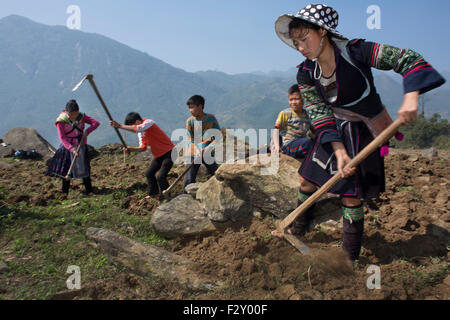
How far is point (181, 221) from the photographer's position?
3.89m

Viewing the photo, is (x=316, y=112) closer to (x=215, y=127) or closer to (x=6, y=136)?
(x=215, y=127)

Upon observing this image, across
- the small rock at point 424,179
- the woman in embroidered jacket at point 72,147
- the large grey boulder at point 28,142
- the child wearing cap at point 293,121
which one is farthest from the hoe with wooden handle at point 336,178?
the large grey boulder at point 28,142

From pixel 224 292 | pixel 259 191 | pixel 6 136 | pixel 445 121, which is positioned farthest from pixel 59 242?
pixel 445 121

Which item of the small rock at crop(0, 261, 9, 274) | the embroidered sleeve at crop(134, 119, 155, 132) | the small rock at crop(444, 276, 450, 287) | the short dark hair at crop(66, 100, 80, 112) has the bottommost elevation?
the small rock at crop(0, 261, 9, 274)

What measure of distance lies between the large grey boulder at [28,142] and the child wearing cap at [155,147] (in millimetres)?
7114

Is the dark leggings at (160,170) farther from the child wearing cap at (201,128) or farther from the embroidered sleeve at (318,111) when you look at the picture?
the embroidered sleeve at (318,111)

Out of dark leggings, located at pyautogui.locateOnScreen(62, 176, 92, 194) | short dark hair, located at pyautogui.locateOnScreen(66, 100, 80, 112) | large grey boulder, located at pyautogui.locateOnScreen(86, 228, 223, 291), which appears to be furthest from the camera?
dark leggings, located at pyautogui.locateOnScreen(62, 176, 92, 194)

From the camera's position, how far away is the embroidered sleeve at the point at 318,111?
8.08ft

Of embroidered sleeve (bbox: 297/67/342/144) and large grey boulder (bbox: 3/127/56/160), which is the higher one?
embroidered sleeve (bbox: 297/67/342/144)

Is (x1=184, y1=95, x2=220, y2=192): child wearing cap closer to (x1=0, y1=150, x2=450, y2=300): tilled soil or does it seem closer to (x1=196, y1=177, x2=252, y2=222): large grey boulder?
(x1=196, y1=177, x2=252, y2=222): large grey boulder

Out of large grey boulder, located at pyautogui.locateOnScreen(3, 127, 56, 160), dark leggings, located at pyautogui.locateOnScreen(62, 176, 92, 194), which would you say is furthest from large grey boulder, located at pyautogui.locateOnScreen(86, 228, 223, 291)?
large grey boulder, located at pyautogui.locateOnScreen(3, 127, 56, 160)

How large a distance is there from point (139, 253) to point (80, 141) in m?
3.52

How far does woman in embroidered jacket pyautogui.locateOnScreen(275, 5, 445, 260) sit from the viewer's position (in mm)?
2191

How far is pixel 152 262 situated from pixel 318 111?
2.26 metres
